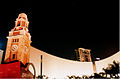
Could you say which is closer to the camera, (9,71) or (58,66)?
(9,71)

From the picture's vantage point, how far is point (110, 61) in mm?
25594

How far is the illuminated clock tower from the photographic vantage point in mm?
15438

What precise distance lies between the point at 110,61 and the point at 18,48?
17899 millimetres

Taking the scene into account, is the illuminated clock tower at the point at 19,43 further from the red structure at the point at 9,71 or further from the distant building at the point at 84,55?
the distant building at the point at 84,55

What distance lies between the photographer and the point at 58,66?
2389cm

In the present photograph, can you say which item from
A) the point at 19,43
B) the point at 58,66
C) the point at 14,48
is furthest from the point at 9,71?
the point at 58,66

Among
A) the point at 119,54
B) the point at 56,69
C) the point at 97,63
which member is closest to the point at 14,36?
the point at 56,69

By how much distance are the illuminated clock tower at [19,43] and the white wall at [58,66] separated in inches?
172

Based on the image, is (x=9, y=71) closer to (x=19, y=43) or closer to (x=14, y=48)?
(x=19, y=43)

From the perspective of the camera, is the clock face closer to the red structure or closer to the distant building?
the red structure

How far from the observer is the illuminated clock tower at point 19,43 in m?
Result: 15.4

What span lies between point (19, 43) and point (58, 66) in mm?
10280

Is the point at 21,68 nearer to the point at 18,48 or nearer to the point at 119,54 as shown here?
the point at 18,48

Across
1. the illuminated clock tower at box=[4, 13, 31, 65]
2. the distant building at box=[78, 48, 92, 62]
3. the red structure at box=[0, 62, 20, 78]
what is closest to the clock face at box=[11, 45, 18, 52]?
the illuminated clock tower at box=[4, 13, 31, 65]
